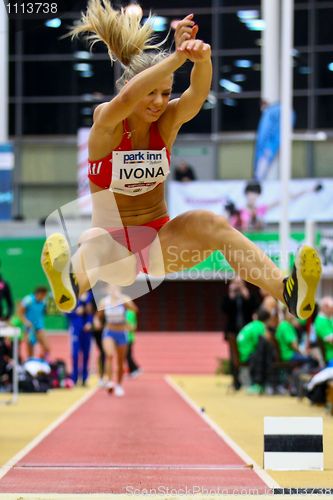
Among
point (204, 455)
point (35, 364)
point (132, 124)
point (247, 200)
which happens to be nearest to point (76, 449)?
point (204, 455)

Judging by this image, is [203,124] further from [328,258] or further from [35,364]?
[35,364]

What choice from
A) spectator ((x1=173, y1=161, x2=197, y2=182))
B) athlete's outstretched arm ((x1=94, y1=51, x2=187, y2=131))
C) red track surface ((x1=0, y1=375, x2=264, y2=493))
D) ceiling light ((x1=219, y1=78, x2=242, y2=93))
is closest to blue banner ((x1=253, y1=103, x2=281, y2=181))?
spectator ((x1=173, y1=161, x2=197, y2=182))

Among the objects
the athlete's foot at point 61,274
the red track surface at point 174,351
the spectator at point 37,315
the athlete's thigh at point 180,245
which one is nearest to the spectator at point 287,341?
the spectator at point 37,315

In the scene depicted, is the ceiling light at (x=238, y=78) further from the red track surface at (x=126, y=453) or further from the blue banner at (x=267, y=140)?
the red track surface at (x=126, y=453)

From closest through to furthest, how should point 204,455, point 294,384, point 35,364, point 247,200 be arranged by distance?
point 204,455 → point 294,384 → point 35,364 → point 247,200

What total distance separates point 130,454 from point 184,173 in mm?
20314

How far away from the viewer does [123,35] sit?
18.9 ft

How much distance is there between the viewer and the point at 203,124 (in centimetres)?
3019

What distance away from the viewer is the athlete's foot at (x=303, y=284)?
5473mm

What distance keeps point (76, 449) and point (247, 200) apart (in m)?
17.6

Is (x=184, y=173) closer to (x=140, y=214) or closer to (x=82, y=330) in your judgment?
(x=82, y=330)

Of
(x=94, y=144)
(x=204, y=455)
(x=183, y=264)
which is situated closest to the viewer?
(x=94, y=144)

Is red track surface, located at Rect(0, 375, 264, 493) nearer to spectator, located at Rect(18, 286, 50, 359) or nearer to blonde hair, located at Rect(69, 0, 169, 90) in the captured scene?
blonde hair, located at Rect(69, 0, 169, 90)

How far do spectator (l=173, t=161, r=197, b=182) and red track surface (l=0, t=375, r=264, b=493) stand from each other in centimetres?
1452
